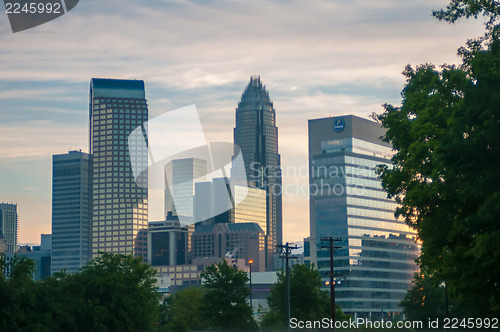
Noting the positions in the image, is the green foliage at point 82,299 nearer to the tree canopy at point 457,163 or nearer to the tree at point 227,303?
the tree at point 227,303

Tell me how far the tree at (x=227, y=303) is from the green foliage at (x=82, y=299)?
8.09 metres

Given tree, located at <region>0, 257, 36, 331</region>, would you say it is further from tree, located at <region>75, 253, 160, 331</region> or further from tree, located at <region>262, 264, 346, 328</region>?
tree, located at <region>262, 264, 346, 328</region>

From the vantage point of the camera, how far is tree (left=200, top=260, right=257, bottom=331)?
79.9 metres

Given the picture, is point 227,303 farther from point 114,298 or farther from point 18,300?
point 18,300

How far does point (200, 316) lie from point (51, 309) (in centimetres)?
2575

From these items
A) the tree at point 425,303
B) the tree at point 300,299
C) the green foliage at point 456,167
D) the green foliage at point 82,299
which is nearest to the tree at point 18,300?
the green foliage at point 82,299

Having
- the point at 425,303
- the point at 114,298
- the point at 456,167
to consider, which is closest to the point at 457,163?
the point at 456,167

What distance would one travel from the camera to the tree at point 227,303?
79.9 metres

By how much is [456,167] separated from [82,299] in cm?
3933

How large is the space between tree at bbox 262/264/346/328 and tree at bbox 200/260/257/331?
288cm

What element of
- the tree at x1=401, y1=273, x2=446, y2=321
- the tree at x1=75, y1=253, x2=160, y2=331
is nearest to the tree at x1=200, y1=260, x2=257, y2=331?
the tree at x1=75, y1=253, x2=160, y2=331

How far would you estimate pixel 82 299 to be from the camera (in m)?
62.6

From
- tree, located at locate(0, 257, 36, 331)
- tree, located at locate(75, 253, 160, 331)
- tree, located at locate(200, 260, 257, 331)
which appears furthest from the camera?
tree, located at locate(200, 260, 257, 331)

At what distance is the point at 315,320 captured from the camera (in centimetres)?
8006
